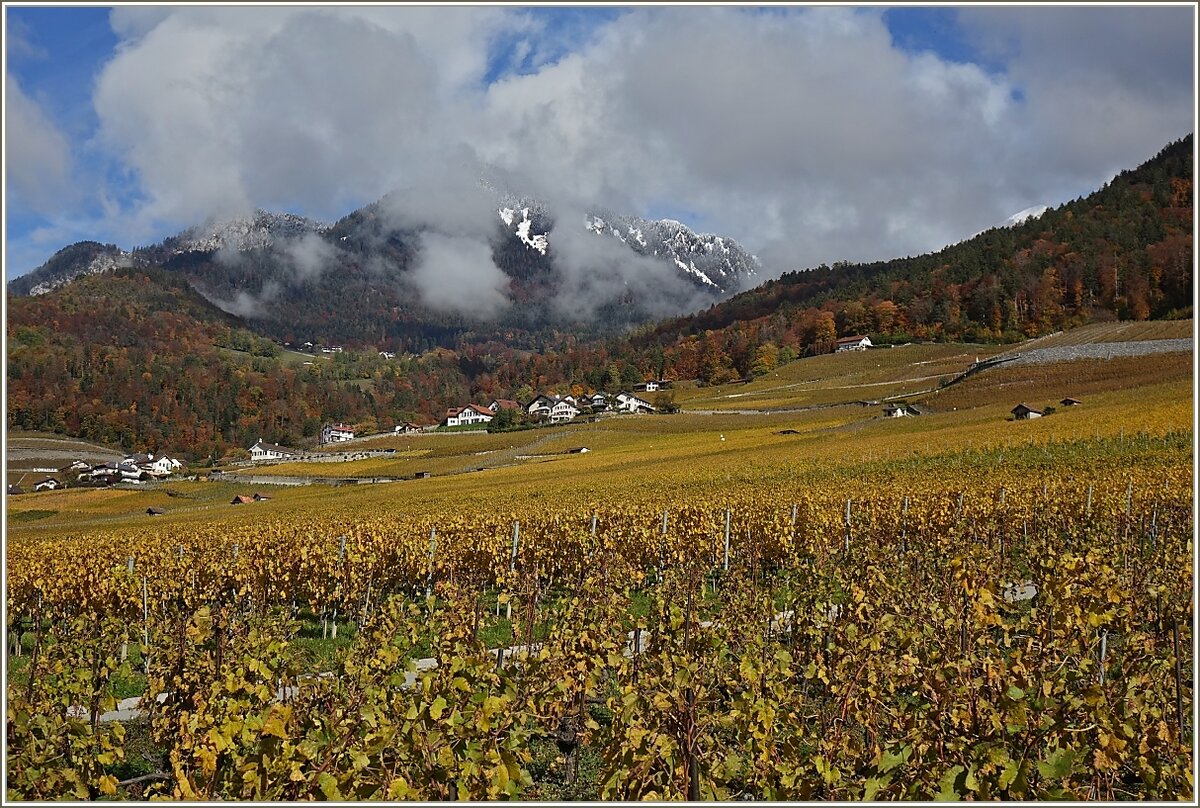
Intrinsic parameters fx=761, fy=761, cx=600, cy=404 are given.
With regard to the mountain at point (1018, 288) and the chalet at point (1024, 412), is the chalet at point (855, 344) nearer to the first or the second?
the mountain at point (1018, 288)

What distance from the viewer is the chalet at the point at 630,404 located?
11556cm

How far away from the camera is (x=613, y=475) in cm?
4666

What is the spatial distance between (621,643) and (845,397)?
280 feet

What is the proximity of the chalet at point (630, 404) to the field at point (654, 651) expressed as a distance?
8185cm

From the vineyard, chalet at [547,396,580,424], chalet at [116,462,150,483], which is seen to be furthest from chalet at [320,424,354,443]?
the vineyard

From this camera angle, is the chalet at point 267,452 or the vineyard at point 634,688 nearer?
the vineyard at point 634,688

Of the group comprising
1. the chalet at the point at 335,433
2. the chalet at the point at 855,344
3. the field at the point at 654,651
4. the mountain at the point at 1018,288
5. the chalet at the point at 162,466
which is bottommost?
the field at the point at 654,651

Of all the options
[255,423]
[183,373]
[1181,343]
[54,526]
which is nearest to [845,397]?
[1181,343]

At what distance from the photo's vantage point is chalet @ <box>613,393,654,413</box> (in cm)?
11556

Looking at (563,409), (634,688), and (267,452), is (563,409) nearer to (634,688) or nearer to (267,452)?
(267,452)

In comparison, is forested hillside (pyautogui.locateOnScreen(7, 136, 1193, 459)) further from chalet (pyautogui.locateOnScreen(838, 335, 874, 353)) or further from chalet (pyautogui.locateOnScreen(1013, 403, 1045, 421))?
chalet (pyautogui.locateOnScreen(1013, 403, 1045, 421))

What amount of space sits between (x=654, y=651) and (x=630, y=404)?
11045cm

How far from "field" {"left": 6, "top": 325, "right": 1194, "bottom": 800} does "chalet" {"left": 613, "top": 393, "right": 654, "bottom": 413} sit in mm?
81848

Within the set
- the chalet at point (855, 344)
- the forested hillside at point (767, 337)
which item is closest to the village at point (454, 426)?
the chalet at point (855, 344)
